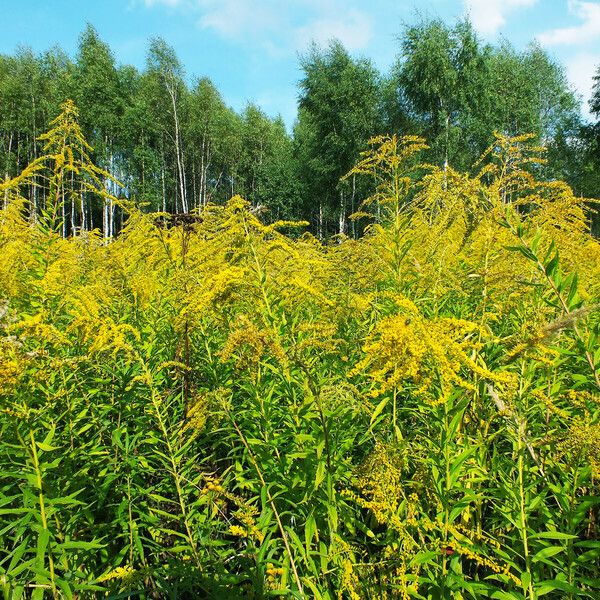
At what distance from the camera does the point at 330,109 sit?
91.3 ft

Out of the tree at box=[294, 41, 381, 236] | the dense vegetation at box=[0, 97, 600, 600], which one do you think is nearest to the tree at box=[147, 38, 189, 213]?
the tree at box=[294, 41, 381, 236]

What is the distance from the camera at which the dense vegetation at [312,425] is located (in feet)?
4.83

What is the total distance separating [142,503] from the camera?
1.98 metres

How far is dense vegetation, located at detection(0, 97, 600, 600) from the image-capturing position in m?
1.47

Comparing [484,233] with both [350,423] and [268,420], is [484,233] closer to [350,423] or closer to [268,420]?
[350,423]

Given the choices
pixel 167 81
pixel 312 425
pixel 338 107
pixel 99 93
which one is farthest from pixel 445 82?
pixel 312 425

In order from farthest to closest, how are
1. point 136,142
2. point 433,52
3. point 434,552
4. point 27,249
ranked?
1. point 136,142
2. point 433,52
3. point 27,249
4. point 434,552

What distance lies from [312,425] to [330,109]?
2887cm

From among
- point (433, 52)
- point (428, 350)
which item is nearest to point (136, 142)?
point (433, 52)

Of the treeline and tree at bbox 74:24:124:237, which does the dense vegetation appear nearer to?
the treeline

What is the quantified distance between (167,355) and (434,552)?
1.91 m

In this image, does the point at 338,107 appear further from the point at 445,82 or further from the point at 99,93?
the point at 99,93

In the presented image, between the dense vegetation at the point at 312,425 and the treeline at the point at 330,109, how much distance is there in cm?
2017

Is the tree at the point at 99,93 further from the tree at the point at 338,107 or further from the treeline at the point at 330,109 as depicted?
the tree at the point at 338,107
